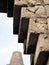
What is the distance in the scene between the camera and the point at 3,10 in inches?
239

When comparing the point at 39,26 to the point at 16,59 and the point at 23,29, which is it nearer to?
the point at 23,29

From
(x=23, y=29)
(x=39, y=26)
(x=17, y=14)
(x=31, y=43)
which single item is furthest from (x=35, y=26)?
(x=17, y=14)

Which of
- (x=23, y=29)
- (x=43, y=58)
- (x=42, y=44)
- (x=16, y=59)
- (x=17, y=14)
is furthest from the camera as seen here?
(x=16, y=59)

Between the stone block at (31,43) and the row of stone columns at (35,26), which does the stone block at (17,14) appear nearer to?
the row of stone columns at (35,26)

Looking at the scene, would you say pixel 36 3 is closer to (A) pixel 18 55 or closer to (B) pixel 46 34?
(B) pixel 46 34

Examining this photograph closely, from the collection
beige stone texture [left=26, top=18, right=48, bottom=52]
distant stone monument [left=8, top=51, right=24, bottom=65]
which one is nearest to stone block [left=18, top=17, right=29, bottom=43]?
beige stone texture [left=26, top=18, right=48, bottom=52]

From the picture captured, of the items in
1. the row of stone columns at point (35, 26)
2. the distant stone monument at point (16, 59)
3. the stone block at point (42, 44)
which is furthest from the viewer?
the distant stone monument at point (16, 59)

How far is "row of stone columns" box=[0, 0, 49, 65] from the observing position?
4383 millimetres

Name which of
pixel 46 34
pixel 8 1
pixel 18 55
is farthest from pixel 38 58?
pixel 18 55

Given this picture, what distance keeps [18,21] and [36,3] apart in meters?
0.45

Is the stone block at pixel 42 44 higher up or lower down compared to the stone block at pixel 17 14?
lower down

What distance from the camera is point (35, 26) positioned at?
15.0 ft

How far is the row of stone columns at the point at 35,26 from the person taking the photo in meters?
4.38

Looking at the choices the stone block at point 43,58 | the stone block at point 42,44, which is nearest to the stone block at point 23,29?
the stone block at point 42,44
